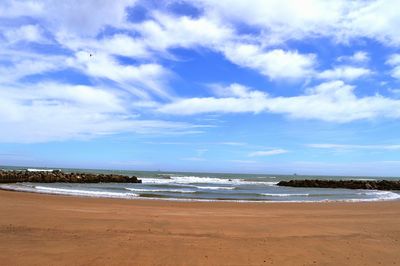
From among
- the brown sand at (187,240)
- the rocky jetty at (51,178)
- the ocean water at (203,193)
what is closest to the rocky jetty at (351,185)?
the ocean water at (203,193)

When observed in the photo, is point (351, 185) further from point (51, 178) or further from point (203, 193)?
point (51, 178)

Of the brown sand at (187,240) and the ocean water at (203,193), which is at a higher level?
the ocean water at (203,193)

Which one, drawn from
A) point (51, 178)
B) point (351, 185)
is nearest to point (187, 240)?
point (51, 178)

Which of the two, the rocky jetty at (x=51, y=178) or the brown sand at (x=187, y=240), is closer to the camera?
the brown sand at (x=187, y=240)

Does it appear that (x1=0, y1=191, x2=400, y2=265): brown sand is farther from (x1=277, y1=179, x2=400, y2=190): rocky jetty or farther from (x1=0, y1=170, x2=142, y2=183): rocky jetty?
(x1=277, y1=179, x2=400, y2=190): rocky jetty

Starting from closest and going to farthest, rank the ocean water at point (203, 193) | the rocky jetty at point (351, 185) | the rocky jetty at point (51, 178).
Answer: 1. the ocean water at point (203, 193)
2. the rocky jetty at point (51, 178)
3. the rocky jetty at point (351, 185)

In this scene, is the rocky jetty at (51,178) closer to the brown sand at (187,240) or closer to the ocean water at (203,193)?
the ocean water at (203,193)

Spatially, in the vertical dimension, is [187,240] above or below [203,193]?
below

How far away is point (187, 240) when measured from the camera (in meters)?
8.56

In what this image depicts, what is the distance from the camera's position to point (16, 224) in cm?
998

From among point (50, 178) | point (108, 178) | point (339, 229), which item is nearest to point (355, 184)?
point (108, 178)

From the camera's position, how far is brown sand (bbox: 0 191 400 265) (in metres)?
6.92

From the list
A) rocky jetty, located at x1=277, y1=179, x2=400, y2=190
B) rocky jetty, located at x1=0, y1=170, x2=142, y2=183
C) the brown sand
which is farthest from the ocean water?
the brown sand

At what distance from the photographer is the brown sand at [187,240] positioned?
6.92 metres
